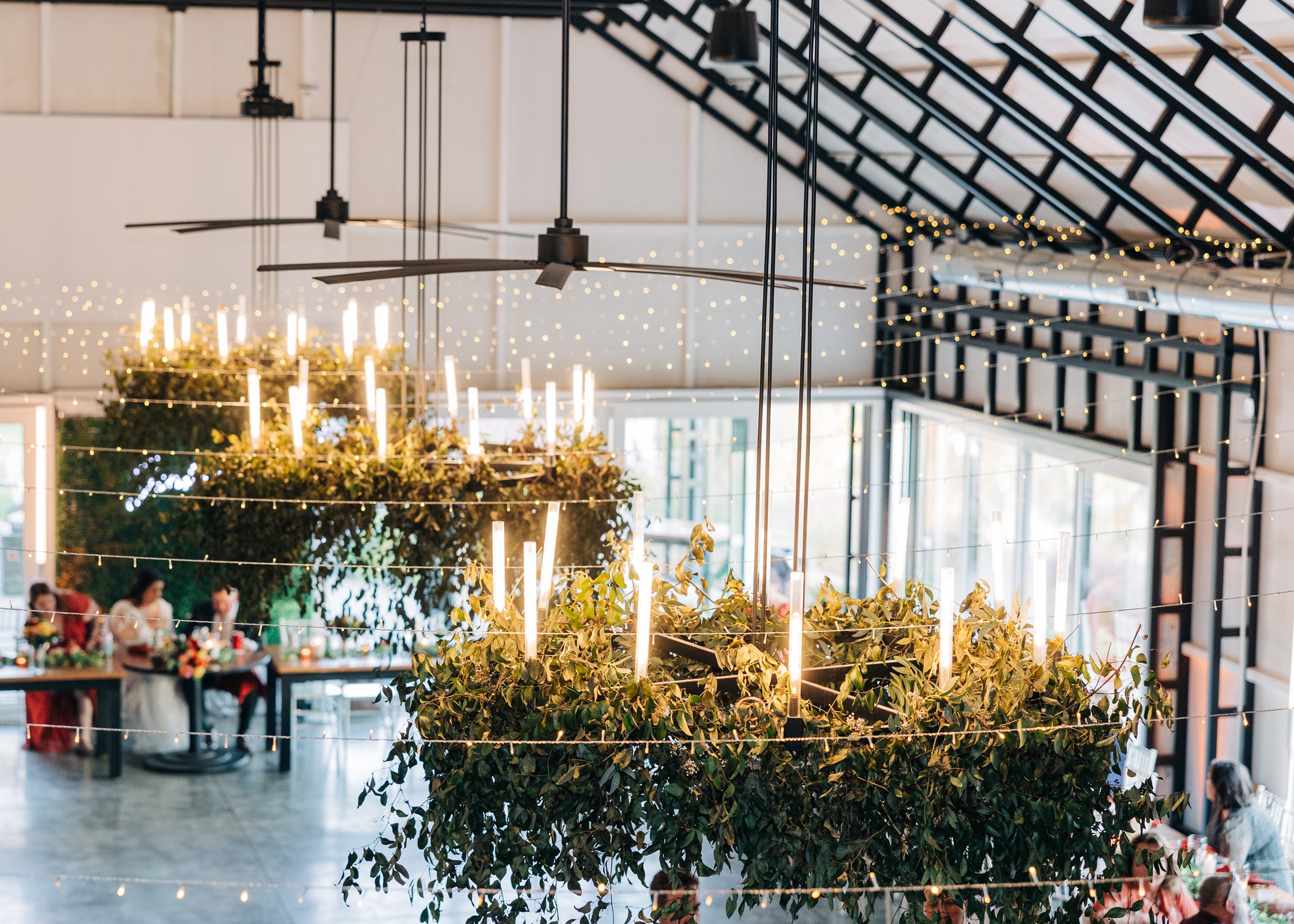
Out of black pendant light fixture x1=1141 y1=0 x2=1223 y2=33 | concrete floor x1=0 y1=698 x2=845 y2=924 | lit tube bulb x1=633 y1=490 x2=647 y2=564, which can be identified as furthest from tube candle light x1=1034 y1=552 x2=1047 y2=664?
concrete floor x1=0 y1=698 x2=845 y2=924

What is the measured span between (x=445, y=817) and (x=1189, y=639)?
20.9 ft

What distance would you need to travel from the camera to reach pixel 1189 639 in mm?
8195

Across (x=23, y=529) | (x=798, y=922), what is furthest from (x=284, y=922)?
(x=23, y=529)

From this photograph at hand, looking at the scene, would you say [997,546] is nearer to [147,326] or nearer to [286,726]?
[147,326]

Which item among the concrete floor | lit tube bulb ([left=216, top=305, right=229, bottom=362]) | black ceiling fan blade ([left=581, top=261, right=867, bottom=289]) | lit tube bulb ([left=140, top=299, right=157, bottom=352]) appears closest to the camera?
black ceiling fan blade ([left=581, top=261, right=867, bottom=289])

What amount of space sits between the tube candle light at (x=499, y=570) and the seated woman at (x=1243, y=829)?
447 cm

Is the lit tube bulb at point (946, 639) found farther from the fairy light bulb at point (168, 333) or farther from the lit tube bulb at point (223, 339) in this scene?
the fairy light bulb at point (168, 333)

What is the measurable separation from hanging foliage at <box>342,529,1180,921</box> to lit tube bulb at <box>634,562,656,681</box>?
1.3 inches

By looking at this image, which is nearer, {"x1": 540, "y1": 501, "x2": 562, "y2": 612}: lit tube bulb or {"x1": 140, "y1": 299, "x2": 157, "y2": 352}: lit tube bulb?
{"x1": 540, "y1": 501, "x2": 562, "y2": 612}: lit tube bulb

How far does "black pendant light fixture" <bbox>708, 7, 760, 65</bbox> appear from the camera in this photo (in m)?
5.91

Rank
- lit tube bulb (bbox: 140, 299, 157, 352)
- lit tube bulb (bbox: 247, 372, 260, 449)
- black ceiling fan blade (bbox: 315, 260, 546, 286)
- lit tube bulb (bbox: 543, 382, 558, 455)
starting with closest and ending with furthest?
black ceiling fan blade (bbox: 315, 260, 546, 286) < lit tube bulb (bbox: 543, 382, 558, 455) < lit tube bulb (bbox: 247, 372, 260, 449) < lit tube bulb (bbox: 140, 299, 157, 352)

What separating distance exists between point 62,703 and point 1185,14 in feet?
25.7

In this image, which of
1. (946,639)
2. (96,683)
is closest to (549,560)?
(946,639)

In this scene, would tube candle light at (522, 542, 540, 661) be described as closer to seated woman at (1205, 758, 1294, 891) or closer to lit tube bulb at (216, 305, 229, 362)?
lit tube bulb at (216, 305, 229, 362)
